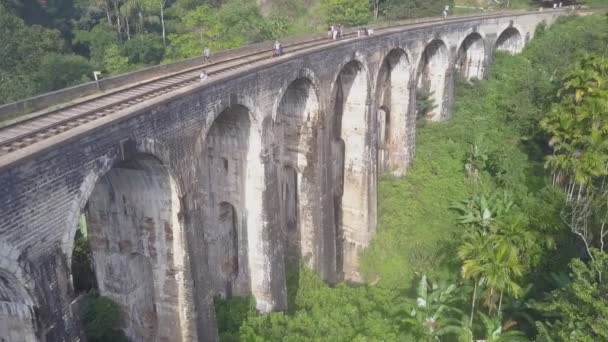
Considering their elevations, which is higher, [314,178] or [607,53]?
[607,53]

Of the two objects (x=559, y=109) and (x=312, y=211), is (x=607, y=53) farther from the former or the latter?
(x=312, y=211)

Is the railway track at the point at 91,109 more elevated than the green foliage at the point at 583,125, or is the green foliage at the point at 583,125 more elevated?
the railway track at the point at 91,109

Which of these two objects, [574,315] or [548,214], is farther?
[548,214]

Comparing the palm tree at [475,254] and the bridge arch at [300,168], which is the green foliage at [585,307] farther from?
the bridge arch at [300,168]

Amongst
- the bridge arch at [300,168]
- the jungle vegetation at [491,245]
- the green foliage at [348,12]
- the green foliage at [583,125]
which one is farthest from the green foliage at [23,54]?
the green foliage at [583,125]

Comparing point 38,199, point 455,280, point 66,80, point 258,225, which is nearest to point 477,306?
point 455,280

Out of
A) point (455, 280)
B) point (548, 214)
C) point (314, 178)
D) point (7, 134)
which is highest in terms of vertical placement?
point (7, 134)

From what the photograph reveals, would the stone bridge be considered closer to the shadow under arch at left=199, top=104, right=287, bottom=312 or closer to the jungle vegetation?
the shadow under arch at left=199, top=104, right=287, bottom=312

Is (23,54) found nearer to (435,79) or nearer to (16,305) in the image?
(435,79)
